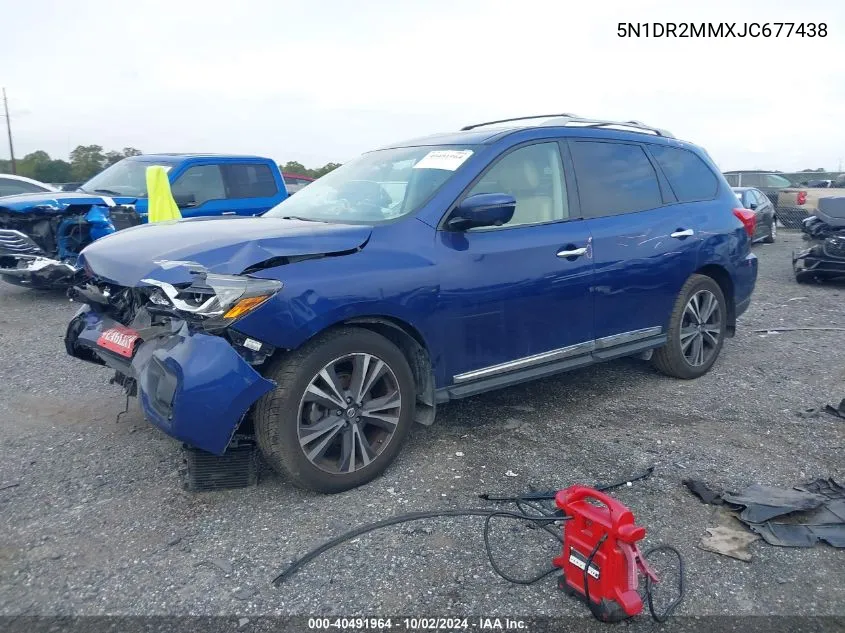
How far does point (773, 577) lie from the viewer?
272cm

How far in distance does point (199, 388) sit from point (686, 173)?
3969 millimetres

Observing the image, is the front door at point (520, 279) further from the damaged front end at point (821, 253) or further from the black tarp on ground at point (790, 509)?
the damaged front end at point (821, 253)

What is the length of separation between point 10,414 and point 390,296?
289 centimetres

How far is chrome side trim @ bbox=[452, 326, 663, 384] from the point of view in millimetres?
3764

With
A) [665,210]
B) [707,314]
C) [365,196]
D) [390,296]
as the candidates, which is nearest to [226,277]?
[390,296]

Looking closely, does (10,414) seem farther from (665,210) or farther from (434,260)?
(665,210)

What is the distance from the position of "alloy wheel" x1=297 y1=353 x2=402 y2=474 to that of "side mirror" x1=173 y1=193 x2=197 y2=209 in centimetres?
604

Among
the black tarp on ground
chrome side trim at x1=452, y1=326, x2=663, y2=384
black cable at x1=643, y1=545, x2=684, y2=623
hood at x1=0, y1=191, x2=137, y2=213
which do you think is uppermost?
hood at x1=0, y1=191, x2=137, y2=213

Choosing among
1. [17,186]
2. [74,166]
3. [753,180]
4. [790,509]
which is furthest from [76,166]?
[790,509]

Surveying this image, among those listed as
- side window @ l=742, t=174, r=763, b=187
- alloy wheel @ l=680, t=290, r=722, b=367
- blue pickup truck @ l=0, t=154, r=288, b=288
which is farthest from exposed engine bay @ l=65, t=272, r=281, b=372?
side window @ l=742, t=174, r=763, b=187

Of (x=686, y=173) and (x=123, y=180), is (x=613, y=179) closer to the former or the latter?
(x=686, y=173)

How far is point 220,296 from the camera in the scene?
2941mm

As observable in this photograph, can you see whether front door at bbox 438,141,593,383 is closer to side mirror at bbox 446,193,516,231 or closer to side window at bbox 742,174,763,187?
side mirror at bbox 446,193,516,231

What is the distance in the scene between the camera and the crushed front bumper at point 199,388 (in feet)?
9.51
